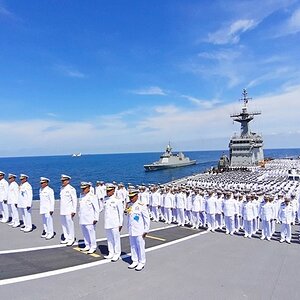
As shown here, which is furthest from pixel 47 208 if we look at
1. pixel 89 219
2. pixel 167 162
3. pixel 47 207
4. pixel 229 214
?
pixel 167 162

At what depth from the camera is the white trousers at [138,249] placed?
6.76 metres

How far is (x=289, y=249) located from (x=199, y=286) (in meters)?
4.81

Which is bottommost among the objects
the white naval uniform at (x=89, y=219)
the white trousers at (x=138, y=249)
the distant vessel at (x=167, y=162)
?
the distant vessel at (x=167, y=162)

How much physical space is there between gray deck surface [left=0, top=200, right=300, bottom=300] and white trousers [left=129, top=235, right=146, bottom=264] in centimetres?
26

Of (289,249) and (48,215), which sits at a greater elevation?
(48,215)

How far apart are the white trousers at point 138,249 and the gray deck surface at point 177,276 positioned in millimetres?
260

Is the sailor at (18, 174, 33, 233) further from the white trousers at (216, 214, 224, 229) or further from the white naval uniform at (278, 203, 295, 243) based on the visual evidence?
the white naval uniform at (278, 203, 295, 243)

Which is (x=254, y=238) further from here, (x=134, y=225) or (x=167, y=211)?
(x=134, y=225)

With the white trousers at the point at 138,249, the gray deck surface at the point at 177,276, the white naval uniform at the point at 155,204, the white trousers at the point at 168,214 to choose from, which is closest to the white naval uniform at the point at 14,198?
the gray deck surface at the point at 177,276

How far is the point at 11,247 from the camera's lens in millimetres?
7934

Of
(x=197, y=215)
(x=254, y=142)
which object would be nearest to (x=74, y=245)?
(x=197, y=215)

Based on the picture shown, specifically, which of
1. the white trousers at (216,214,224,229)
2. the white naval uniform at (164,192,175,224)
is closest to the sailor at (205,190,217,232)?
the white trousers at (216,214,224,229)

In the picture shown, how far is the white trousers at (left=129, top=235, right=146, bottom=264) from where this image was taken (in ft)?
22.2

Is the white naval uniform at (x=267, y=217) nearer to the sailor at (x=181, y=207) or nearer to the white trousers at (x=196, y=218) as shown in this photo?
the white trousers at (x=196, y=218)
